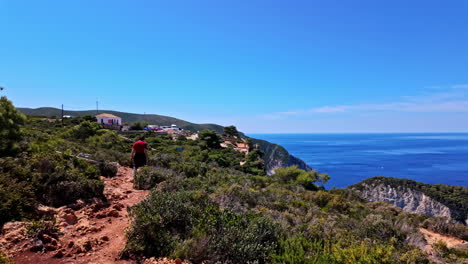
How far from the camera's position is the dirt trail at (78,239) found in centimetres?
335

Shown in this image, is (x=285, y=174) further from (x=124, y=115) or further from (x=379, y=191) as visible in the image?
(x=124, y=115)

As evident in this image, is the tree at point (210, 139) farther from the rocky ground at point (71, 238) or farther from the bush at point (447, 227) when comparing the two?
the rocky ground at point (71, 238)

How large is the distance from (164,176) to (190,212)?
4.27 meters

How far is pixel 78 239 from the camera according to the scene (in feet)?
12.7

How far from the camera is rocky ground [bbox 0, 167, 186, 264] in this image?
11.0ft

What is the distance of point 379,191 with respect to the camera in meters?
37.8

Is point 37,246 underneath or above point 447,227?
above

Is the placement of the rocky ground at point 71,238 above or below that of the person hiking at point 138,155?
below

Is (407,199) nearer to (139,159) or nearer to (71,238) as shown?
(139,159)

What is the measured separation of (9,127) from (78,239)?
10.4 meters

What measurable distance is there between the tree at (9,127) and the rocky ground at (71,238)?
23.0ft

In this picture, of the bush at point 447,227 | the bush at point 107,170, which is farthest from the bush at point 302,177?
the bush at point 107,170

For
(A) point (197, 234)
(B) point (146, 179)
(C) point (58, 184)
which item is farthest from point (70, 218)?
(B) point (146, 179)

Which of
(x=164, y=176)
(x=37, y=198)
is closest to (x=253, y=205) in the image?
(x=164, y=176)
